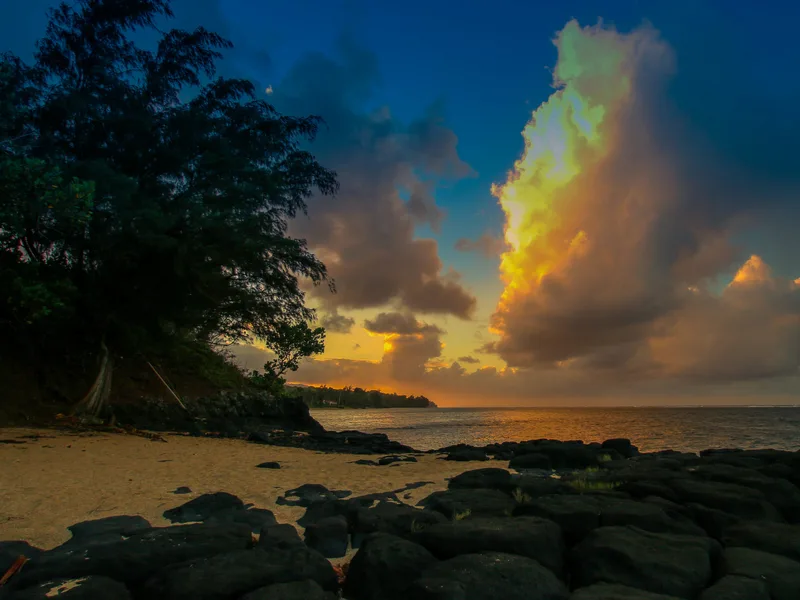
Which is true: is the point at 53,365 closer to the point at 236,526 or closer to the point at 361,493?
the point at 361,493

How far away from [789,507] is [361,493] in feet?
25.7

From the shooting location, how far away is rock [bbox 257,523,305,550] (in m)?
5.50

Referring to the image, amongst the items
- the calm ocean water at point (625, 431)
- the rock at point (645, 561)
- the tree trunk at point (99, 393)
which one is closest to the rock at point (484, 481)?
the rock at point (645, 561)

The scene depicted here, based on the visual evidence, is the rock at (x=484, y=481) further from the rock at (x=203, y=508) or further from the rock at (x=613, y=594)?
the rock at (x=613, y=594)

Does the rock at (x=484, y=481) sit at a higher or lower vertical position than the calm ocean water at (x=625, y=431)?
higher

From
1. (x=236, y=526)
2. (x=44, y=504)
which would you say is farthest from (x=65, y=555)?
(x=44, y=504)

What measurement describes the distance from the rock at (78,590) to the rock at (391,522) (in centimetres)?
305

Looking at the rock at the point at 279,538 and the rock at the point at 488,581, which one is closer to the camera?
the rock at the point at 488,581

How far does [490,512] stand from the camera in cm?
738

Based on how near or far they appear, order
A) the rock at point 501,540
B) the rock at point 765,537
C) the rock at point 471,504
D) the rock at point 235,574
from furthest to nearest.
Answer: the rock at point 471,504 < the rock at point 765,537 < the rock at point 501,540 < the rock at point 235,574

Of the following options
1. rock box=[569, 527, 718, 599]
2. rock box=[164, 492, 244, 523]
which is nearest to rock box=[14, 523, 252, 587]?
rock box=[164, 492, 244, 523]

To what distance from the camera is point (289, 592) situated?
4184 millimetres

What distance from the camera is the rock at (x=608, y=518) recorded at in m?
6.33

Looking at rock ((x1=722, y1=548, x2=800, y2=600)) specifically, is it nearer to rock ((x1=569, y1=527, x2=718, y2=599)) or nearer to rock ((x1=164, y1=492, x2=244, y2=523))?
rock ((x1=569, y1=527, x2=718, y2=599))
